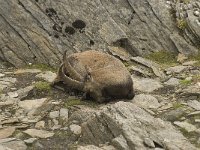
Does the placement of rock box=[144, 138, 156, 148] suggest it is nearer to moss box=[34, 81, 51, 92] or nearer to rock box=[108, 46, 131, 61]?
moss box=[34, 81, 51, 92]

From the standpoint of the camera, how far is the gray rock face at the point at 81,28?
20.1 metres

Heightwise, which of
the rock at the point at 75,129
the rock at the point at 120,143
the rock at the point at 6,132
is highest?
the rock at the point at 120,143

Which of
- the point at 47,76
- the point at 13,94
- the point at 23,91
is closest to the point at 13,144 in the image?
the point at 13,94

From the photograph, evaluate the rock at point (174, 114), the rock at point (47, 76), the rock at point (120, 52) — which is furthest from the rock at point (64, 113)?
the rock at point (120, 52)

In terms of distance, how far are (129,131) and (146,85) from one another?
17.7 feet

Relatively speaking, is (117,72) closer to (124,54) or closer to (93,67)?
(93,67)

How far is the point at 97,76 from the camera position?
48.5 feet

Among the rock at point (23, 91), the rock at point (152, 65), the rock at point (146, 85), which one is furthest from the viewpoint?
the rock at point (152, 65)

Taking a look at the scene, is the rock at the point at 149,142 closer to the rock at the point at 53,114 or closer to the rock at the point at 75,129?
the rock at the point at 75,129

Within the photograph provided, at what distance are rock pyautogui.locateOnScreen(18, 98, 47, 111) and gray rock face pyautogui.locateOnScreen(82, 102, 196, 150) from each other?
282cm

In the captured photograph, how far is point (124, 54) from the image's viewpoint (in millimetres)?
20750

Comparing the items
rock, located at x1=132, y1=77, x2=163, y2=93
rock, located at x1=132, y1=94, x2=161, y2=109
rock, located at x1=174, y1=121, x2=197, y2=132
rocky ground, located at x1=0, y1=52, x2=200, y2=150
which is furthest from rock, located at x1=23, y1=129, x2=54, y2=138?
rock, located at x1=132, y1=77, x2=163, y2=93

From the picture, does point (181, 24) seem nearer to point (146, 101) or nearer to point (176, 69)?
point (176, 69)

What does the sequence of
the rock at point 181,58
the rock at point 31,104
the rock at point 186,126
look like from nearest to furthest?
the rock at point 186,126 < the rock at point 31,104 < the rock at point 181,58
